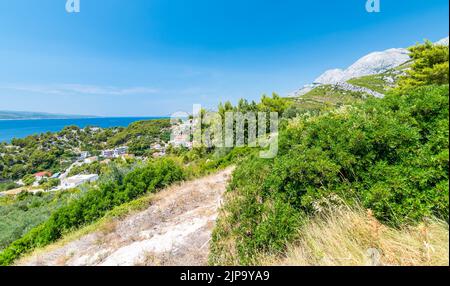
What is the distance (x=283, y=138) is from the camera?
168 inches

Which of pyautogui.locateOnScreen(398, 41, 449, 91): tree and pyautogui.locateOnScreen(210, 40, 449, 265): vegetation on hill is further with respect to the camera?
pyautogui.locateOnScreen(398, 41, 449, 91): tree

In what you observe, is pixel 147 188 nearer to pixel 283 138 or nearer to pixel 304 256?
pixel 283 138

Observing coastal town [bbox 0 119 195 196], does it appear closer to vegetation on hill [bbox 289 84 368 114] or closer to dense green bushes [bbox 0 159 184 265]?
dense green bushes [bbox 0 159 184 265]

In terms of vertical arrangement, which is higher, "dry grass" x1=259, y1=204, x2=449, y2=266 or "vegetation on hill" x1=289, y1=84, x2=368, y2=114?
"vegetation on hill" x1=289, y1=84, x2=368, y2=114

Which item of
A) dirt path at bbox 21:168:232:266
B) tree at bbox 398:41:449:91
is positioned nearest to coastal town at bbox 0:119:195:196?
dirt path at bbox 21:168:232:266

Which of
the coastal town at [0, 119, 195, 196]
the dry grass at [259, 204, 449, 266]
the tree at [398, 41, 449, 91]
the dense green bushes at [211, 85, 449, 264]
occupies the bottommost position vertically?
the coastal town at [0, 119, 195, 196]

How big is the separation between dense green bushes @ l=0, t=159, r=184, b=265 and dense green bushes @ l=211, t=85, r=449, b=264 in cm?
468

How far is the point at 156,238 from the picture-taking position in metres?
4.18

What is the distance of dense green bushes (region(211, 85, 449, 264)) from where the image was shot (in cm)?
212

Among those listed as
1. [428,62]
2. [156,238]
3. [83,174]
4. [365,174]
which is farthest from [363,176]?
[83,174]

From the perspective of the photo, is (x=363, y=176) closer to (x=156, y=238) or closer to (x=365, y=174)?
(x=365, y=174)
